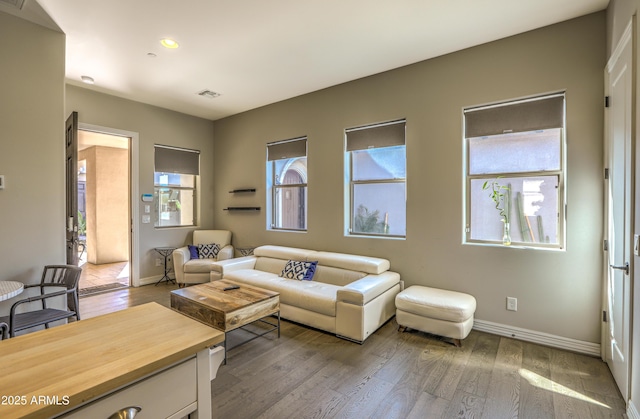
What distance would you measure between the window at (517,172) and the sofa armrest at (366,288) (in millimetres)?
1009

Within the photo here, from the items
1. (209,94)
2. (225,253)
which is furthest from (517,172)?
(225,253)

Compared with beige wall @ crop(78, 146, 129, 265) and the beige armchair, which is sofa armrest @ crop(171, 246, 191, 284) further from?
beige wall @ crop(78, 146, 129, 265)

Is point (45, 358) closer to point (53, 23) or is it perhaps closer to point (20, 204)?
point (20, 204)

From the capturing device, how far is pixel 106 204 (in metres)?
6.88

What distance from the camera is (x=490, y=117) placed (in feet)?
10.1

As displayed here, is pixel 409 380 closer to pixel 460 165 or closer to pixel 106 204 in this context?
pixel 460 165

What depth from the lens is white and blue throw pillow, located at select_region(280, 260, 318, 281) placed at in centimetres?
379

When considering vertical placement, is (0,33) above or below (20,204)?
above

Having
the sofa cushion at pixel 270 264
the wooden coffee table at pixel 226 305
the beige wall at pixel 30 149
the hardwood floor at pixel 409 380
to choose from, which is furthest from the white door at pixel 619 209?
the beige wall at pixel 30 149

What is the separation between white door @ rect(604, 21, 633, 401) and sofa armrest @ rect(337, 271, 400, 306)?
181 cm

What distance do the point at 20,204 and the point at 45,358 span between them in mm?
2884

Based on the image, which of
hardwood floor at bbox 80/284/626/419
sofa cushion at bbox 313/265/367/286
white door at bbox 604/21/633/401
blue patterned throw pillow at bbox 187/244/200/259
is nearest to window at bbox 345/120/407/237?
sofa cushion at bbox 313/265/367/286

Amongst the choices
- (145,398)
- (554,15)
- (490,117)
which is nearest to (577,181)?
(490,117)

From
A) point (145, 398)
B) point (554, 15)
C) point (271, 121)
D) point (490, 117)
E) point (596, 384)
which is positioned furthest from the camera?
point (271, 121)
